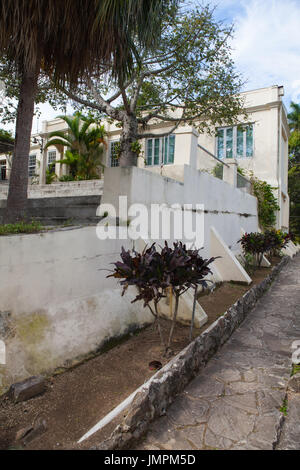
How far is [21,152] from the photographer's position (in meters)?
4.16

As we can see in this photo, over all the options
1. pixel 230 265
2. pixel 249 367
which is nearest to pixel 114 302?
pixel 249 367

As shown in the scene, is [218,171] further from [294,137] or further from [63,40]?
[294,137]

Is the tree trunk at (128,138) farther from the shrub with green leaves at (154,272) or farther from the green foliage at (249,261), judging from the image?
the green foliage at (249,261)

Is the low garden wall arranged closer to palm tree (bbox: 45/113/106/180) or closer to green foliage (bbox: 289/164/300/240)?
palm tree (bbox: 45/113/106/180)

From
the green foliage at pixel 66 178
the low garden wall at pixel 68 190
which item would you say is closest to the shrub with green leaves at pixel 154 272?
the low garden wall at pixel 68 190

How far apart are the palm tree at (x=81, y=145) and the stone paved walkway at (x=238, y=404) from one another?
38.5 ft

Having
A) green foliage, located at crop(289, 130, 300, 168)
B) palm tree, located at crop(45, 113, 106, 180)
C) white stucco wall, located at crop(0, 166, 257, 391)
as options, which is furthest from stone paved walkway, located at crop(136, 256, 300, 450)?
green foliage, located at crop(289, 130, 300, 168)

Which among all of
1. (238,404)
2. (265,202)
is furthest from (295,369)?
(265,202)

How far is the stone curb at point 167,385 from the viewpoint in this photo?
2072 mm

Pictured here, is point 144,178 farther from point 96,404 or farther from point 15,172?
point 96,404

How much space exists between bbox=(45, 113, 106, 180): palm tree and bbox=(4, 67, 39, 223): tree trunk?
9.67 metres

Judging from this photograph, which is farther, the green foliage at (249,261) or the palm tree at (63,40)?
the green foliage at (249,261)

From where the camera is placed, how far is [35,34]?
355cm

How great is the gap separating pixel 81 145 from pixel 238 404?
46.1ft
